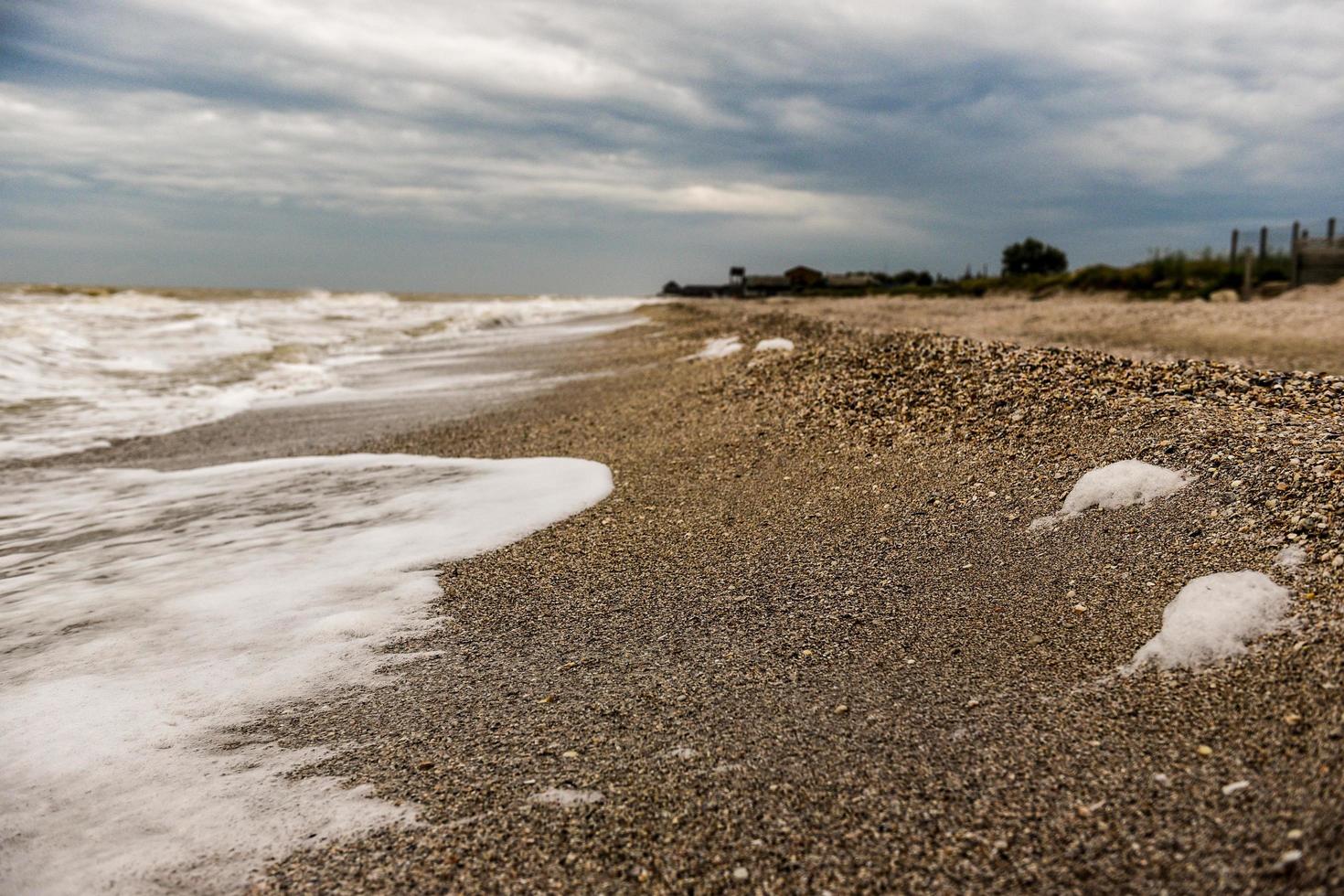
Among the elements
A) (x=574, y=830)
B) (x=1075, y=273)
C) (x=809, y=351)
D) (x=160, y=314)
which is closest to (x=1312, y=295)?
(x=1075, y=273)

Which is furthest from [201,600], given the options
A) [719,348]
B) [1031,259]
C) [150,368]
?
[1031,259]

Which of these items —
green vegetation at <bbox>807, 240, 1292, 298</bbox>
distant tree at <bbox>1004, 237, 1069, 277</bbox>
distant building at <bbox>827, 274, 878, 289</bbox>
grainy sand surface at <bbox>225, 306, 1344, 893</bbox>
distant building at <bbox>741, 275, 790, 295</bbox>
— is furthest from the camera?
distant building at <bbox>741, 275, 790, 295</bbox>

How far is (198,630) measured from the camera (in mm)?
3396

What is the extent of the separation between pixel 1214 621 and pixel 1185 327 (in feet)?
44.3

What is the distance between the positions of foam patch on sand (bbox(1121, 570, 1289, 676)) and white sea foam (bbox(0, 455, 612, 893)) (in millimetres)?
2301

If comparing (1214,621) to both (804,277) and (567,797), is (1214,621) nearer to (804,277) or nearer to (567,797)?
(567,797)

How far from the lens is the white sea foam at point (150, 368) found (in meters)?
9.18

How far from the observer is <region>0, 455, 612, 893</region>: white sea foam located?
2.14 m

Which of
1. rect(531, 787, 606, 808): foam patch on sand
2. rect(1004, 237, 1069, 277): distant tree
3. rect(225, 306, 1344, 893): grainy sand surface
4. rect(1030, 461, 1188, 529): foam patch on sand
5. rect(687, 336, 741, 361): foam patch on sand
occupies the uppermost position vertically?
rect(1004, 237, 1069, 277): distant tree

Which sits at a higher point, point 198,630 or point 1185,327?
point 1185,327

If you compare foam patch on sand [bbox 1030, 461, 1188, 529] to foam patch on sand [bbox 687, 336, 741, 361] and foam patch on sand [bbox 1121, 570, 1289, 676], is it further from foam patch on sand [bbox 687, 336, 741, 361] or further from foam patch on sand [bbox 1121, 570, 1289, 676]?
foam patch on sand [bbox 687, 336, 741, 361]

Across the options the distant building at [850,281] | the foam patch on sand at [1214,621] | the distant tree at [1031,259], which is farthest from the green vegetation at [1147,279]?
the foam patch on sand at [1214,621]

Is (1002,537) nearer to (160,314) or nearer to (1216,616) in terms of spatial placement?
(1216,616)

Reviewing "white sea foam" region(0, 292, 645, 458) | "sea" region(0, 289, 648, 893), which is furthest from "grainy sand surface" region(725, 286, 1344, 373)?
"white sea foam" region(0, 292, 645, 458)
